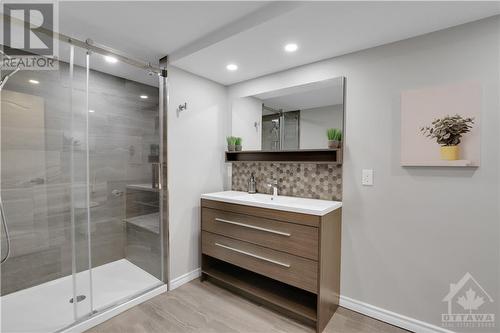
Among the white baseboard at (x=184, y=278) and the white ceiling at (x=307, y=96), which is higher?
the white ceiling at (x=307, y=96)

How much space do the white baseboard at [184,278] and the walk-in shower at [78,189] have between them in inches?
4.8

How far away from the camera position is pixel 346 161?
206 cm

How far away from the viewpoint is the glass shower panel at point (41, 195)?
6.66 ft

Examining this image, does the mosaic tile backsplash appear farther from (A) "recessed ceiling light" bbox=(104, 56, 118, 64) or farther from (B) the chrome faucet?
(A) "recessed ceiling light" bbox=(104, 56, 118, 64)

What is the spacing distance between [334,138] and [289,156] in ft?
1.62

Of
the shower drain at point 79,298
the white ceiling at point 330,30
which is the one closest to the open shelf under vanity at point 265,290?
the shower drain at point 79,298

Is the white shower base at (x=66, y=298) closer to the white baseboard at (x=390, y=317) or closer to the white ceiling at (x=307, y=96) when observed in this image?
the white baseboard at (x=390, y=317)

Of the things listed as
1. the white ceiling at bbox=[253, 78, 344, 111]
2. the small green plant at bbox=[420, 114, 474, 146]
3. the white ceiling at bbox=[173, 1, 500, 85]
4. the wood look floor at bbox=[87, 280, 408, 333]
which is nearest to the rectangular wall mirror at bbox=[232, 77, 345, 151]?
the white ceiling at bbox=[253, 78, 344, 111]

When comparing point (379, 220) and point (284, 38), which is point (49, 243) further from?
point (379, 220)

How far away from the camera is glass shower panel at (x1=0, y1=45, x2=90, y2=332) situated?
2.03m

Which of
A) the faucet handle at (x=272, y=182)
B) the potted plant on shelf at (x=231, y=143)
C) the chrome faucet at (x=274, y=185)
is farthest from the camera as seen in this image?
the potted plant on shelf at (x=231, y=143)

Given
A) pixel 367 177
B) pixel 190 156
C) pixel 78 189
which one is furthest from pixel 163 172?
pixel 367 177

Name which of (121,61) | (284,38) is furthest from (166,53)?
(284,38)

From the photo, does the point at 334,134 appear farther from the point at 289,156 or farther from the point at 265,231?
the point at 265,231
